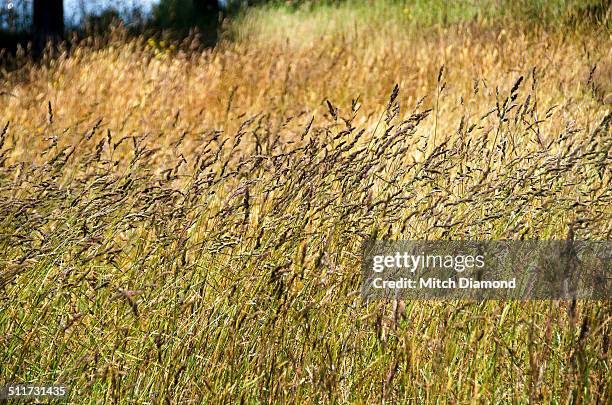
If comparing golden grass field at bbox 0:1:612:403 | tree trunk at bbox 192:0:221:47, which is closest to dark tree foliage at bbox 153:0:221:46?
tree trunk at bbox 192:0:221:47

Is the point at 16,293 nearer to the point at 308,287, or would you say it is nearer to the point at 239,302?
the point at 239,302

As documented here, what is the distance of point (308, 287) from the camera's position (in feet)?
6.95

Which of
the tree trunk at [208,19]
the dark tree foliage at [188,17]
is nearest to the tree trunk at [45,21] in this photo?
the dark tree foliage at [188,17]

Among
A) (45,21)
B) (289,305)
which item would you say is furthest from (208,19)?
(289,305)

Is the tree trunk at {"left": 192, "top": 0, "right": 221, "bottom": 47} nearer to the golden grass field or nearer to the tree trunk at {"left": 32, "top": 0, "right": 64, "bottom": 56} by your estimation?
the tree trunk at {"left": 32, "top": 0, "right": 64, "bottom": 56}

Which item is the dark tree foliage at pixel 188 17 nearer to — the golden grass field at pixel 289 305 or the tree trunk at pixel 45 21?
the tree trunk at pixel 45 21

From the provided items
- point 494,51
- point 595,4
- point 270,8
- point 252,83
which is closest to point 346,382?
point 252,83

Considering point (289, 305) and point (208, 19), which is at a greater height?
point (208, 19)

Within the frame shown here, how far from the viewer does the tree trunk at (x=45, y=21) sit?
854cm

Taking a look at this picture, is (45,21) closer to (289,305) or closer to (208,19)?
(208,19)

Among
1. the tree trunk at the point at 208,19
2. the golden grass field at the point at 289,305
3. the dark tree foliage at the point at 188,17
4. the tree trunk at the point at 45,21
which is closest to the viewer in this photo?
the golden grass field at the point at 289,305

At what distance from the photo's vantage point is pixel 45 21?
8594mm

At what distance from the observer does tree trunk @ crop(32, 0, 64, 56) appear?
8.54 meters

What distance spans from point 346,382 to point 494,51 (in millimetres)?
4746
